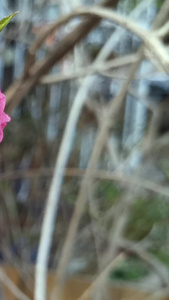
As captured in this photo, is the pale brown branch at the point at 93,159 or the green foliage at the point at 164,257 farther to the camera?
the green foliage at the point at 164,257

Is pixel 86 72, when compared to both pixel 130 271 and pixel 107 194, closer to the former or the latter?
pixel 107 194

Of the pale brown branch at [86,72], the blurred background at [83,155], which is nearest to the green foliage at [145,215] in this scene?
the blurred background at [83,155]

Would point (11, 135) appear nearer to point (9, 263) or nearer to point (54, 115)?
point (54, 115)

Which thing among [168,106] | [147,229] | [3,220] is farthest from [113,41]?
[3,220]

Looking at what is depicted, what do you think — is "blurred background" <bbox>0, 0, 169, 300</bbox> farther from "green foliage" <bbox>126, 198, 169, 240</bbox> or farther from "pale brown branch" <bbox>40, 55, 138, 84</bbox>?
"pale brown branch" <bbox>40, 55, 138, 84</bbox>

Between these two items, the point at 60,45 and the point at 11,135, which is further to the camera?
the point at 11,135

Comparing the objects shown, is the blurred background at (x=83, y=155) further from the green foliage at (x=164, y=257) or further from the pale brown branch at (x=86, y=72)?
the pale brown branch at (x=86, y=72)

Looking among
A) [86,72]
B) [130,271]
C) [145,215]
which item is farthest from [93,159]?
[130,271]
